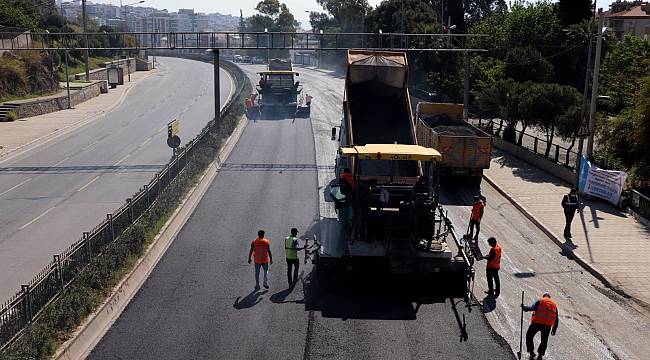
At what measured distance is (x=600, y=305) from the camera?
1697 centimetres

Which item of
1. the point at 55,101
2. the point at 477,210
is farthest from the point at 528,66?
the point at 55,101

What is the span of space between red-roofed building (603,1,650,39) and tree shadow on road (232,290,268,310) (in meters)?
83.5

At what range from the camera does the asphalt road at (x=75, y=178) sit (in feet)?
69.8

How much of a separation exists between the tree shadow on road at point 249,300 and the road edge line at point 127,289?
7.76ft

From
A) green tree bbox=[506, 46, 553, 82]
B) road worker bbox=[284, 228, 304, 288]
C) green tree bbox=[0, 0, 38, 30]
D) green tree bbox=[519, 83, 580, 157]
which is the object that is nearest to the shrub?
green tree bbox=[0, 0, 38, 30]

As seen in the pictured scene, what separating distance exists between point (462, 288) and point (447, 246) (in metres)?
1.01

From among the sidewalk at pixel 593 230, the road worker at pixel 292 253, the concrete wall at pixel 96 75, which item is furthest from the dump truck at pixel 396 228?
the concrete wall at pixel 96 75

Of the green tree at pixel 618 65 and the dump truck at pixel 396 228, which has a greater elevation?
the green tree at pixel 618 65

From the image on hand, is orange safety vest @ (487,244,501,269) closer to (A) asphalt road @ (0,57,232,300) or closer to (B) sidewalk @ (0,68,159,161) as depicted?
(A) asphalt road @ (0,57,232,300)

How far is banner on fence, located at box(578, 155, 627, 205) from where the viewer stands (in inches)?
1020

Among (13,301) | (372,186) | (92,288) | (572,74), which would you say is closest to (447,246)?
(372,186)

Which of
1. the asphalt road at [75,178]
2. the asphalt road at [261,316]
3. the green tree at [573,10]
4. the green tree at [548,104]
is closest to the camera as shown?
the asphalt road at [261,316]

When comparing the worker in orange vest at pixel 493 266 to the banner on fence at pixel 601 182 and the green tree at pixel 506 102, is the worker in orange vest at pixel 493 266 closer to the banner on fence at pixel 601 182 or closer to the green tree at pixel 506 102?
the banner on fence at pixel 601 182

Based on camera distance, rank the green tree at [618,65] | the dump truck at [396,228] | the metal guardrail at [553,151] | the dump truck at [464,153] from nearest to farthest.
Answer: the dump truck at [396,228]
the dump truck at [464,153]
the metal guardrail at [553,151]
the green tree at [618,65]
